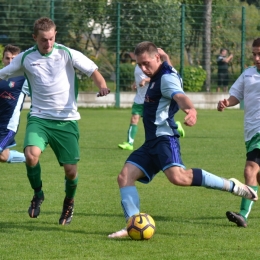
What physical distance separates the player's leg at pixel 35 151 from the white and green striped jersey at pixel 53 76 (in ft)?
0.45

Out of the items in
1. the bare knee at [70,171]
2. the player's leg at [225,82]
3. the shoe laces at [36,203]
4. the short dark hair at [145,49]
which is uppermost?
the short dark hair at [145,49]

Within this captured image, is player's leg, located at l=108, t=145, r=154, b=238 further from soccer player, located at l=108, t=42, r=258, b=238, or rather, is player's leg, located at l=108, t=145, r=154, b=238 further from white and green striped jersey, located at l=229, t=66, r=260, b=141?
white and green striped jersey, located at l=229, t=66, r=260, b=141

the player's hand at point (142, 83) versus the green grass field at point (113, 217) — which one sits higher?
the player's hand at point (142, 83)

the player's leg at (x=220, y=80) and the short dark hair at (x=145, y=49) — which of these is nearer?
the short dark hair at (x=145, y=49)

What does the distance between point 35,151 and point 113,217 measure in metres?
1.19

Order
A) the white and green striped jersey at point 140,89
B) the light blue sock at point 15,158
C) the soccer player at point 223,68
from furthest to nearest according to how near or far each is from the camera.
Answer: the soccer player at point 223,68
the white and green striped jersey at point 140,89
the light blue sock at point 15,158

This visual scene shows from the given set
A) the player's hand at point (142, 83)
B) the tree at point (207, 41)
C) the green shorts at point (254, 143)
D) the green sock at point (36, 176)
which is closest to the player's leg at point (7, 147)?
the green sock at point (36, 176)

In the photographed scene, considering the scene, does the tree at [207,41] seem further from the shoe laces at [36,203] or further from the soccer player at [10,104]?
the shoe laces at [36,203]

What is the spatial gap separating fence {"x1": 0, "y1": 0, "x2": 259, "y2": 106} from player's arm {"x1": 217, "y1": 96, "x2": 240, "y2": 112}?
17737 millimetres

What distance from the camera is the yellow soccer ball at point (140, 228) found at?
664 cm

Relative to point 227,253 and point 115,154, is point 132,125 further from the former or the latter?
point 227,253

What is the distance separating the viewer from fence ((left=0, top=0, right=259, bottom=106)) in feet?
84.9

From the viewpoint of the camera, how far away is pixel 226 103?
7762 millimetres

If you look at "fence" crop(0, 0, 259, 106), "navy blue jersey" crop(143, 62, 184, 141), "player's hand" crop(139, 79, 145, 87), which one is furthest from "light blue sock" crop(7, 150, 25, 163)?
"fence" crop(0, 0, 259, 106)
